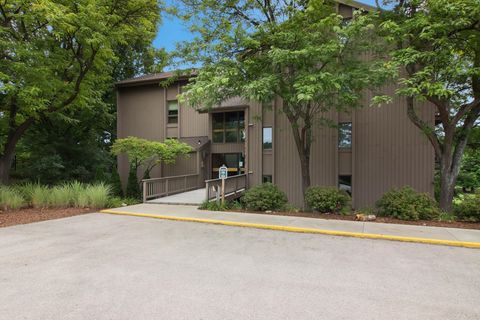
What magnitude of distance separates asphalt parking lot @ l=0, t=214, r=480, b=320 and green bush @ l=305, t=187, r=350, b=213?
2689 millimetres

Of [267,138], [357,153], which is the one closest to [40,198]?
[267,138]

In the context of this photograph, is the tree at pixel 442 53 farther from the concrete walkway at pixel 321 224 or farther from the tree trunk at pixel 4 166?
the tree trunk at pixel 4 166

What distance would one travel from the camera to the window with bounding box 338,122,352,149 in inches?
545

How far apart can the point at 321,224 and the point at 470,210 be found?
4.40 m

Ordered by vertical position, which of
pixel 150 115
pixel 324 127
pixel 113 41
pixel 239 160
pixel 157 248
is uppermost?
pixel 113 41

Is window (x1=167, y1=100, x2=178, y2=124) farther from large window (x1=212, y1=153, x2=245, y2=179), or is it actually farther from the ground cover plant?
the ground cover plant

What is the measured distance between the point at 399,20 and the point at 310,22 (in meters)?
3.02

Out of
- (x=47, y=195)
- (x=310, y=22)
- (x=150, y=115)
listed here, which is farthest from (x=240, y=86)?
(x=150, y=115)

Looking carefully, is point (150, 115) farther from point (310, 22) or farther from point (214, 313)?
point (214, 313)

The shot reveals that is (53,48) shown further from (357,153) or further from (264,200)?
(357,153)

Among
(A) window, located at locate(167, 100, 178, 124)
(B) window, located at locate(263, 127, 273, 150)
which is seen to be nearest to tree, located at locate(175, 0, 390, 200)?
(B) window, located at locate(263, 127, 273, 150)

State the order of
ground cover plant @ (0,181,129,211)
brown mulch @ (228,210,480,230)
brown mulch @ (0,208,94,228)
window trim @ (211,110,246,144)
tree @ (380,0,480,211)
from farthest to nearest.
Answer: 1. window trim @ (211,110,246,144)
2. ground cover plant @ (0,181,129,211)
3. brown mulch @ (0,208,94,228)
4. brown mulch @ (228,210,480,230)
5. tree @ (380,0,480,211)

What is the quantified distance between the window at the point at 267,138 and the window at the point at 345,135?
11.5 feet

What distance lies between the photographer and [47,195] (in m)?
10.9
